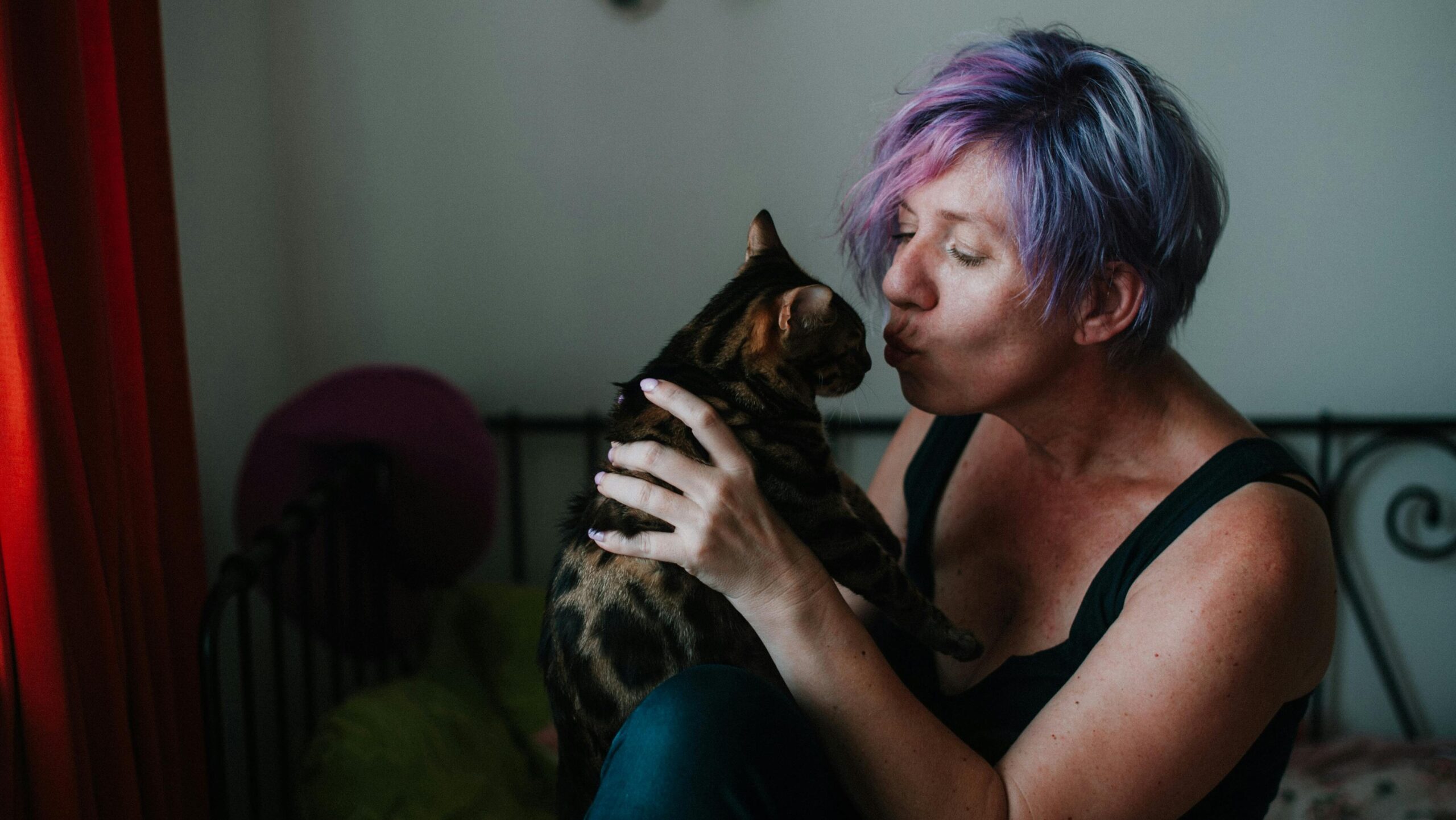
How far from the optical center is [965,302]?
0.98m

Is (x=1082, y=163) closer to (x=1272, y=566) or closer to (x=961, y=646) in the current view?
(x=1272, y=566)

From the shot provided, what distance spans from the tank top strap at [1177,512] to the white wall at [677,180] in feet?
3.06

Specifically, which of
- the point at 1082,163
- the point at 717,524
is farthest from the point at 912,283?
the point at 717,524

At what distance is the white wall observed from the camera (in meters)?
1.90

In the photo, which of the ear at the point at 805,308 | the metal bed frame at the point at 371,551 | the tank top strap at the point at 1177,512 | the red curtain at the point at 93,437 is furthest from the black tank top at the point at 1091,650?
the red curtain at the point at 93,437

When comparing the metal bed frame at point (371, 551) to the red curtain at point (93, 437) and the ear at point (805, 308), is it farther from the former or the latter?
the ear at point (805, 308)

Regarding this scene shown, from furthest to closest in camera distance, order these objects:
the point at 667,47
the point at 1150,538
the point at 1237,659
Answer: the point at 667,47
the point at 1150,538
the point at 1237,659

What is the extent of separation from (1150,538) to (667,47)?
147 cm

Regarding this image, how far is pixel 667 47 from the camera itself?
199 centimetres

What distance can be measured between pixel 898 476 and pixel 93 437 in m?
0.99

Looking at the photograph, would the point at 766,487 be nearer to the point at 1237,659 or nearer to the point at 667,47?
the point at 1237,659

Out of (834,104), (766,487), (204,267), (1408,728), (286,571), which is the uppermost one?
(834,104)

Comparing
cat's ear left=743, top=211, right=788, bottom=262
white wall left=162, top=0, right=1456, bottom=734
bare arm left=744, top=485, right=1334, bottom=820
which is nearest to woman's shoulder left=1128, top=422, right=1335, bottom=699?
bare arm left=744, top=485, right=1334, bottom=820

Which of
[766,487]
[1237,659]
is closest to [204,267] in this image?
[766,487]
